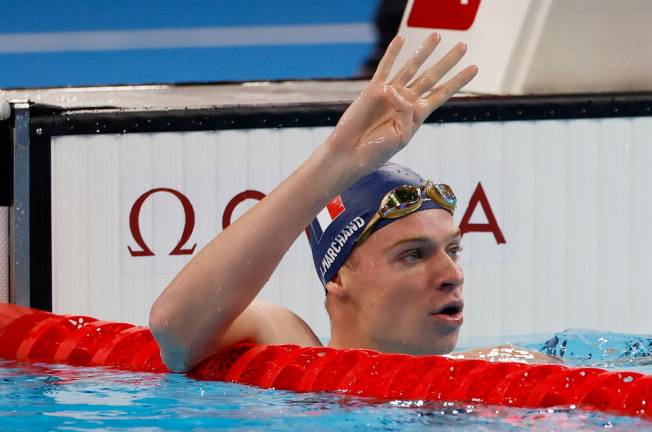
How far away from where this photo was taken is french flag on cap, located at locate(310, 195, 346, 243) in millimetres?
2354

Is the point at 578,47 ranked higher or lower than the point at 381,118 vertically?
higher

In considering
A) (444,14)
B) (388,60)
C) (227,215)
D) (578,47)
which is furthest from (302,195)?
(444,14)

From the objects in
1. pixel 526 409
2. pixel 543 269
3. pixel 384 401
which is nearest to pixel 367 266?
pixel 384 401

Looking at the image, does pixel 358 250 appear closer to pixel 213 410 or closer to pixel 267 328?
pixel 267 328

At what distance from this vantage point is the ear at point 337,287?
232cm

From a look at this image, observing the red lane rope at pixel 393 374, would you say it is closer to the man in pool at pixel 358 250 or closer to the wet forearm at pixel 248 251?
the man in pool at pixel 358 250

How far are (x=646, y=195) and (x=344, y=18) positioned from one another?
10.0 feet

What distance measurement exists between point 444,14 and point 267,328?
6.64 feet

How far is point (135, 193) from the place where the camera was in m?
3.57

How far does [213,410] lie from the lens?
1.95 metres

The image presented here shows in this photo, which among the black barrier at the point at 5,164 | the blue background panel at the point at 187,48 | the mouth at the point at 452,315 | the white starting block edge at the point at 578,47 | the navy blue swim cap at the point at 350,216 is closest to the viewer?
the mouth at the point at 452,315

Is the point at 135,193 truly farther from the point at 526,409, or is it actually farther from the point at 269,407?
the point at 526,409

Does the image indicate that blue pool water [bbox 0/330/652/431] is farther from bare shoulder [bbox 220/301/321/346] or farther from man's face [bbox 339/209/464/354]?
man's face [bbox 339/209/464/354]

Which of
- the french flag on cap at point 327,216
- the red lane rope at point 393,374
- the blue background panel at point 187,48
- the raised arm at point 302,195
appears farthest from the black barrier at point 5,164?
the blue background panel at point 187,48
